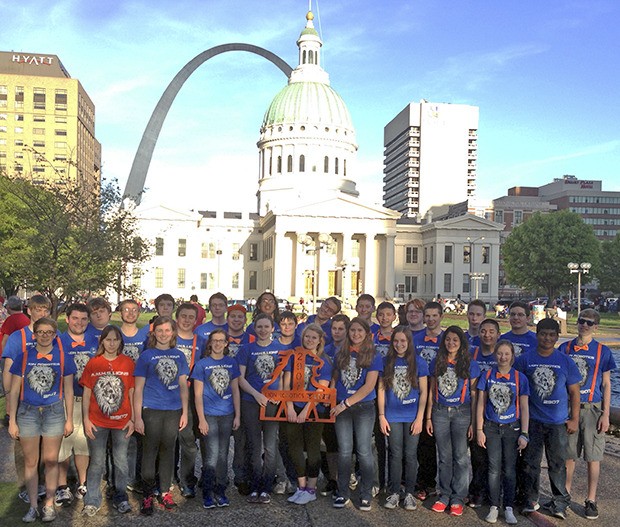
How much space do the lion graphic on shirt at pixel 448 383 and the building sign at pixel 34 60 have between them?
111m

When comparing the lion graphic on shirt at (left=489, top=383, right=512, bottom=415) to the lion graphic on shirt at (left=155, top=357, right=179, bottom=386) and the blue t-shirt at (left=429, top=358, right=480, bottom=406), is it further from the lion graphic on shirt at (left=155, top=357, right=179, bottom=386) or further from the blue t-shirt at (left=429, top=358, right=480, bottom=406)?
the lion graphic on shirt at (left=155, top=357, right=179, bottom=386)

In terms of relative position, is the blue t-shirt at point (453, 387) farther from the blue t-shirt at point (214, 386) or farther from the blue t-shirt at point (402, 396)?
the blue t-shirt at point (214, 386)

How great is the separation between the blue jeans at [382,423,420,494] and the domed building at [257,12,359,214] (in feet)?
290

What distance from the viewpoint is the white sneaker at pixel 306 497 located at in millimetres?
7707

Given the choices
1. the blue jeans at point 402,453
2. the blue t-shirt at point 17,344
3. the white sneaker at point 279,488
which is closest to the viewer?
the blue t-shirt at point 17,344

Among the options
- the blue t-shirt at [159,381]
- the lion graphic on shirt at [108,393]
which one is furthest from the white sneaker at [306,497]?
the lion graphic on shirt at [108,393]

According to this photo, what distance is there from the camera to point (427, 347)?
8.45 meters

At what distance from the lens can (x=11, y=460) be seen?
29.9 feet

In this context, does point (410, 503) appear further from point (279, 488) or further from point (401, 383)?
point (279, 488)

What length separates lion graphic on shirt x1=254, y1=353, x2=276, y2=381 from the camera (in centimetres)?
791

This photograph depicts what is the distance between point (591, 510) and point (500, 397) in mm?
1603

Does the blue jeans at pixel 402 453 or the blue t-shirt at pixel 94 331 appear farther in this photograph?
the blue t-shirt at pixel 94 331

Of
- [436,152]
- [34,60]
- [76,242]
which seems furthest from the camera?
[436,152]

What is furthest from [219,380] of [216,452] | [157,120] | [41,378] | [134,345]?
[157,120]
